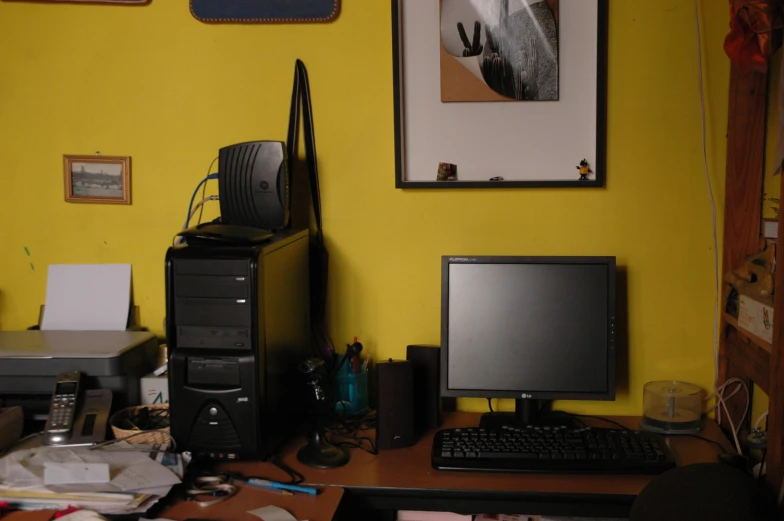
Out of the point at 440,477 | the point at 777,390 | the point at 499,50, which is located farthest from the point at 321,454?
the point at 499,50

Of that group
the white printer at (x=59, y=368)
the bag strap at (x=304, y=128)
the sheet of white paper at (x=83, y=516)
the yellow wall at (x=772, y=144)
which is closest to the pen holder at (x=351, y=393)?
the bag strap at (x=304, y=128)

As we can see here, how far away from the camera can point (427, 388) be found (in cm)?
179

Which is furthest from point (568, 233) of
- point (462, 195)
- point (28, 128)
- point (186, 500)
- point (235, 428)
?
point (28, 128)

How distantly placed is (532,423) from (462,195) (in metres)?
0.60

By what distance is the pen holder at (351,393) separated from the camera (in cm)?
189

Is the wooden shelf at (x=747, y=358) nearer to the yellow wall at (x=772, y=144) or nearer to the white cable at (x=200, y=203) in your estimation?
the yellow wall at (x=772, y=144)

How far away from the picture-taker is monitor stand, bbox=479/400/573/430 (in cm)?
176

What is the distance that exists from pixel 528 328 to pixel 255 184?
2.46 ft

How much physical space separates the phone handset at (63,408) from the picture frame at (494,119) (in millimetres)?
913

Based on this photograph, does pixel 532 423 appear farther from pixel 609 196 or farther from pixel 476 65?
pixel 476 65

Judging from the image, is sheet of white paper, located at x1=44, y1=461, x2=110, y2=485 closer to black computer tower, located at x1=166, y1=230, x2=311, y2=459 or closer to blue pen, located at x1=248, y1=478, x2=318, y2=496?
black computer tower, located at x1=166, y1=230, x2=311, y2=459

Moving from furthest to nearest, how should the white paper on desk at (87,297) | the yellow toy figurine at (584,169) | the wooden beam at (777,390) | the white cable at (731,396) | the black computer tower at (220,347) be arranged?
the white paper on desk at (87,297)
the yellow toy figurine at (584,169)
the white cable at (731,396)
the black computer tower at (220,347)
the wooden beam at (777,390)

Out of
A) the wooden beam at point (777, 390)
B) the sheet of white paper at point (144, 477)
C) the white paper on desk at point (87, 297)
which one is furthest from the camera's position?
the white paper on desk at point (87, 297)

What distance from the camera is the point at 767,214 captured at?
1670mm
